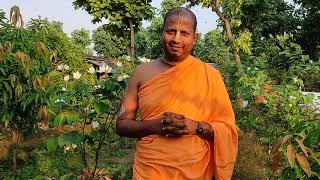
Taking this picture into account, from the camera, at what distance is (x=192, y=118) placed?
6.06 feet

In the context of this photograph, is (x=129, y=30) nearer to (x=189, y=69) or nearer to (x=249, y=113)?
(x=249, y=113)

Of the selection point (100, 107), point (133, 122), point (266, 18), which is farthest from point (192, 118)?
point (266, 18)

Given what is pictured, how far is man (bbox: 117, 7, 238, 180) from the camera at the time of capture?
180 cm

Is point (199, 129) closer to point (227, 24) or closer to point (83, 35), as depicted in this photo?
point (227, 24)

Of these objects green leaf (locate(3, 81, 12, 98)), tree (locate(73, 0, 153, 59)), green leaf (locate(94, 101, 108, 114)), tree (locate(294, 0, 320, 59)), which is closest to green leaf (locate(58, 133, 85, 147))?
green leaf (locate(94, 101, 108, 114))

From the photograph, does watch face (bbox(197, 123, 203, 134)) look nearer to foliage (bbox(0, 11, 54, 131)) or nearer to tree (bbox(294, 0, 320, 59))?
foliage (bbox(0, 11, 54, 131))

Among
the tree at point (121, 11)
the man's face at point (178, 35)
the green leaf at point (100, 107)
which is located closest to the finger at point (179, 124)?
the man's face at point (178, 35)

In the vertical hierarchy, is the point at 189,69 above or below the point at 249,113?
above

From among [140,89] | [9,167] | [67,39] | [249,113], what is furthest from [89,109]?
→ [67,39]

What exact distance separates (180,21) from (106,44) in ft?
118

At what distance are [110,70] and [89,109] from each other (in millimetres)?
477

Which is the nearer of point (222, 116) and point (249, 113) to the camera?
point (222, 116)

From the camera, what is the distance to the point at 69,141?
3.33m

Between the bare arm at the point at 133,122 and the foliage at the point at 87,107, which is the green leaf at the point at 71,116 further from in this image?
the bare arm at the point at 133,122
